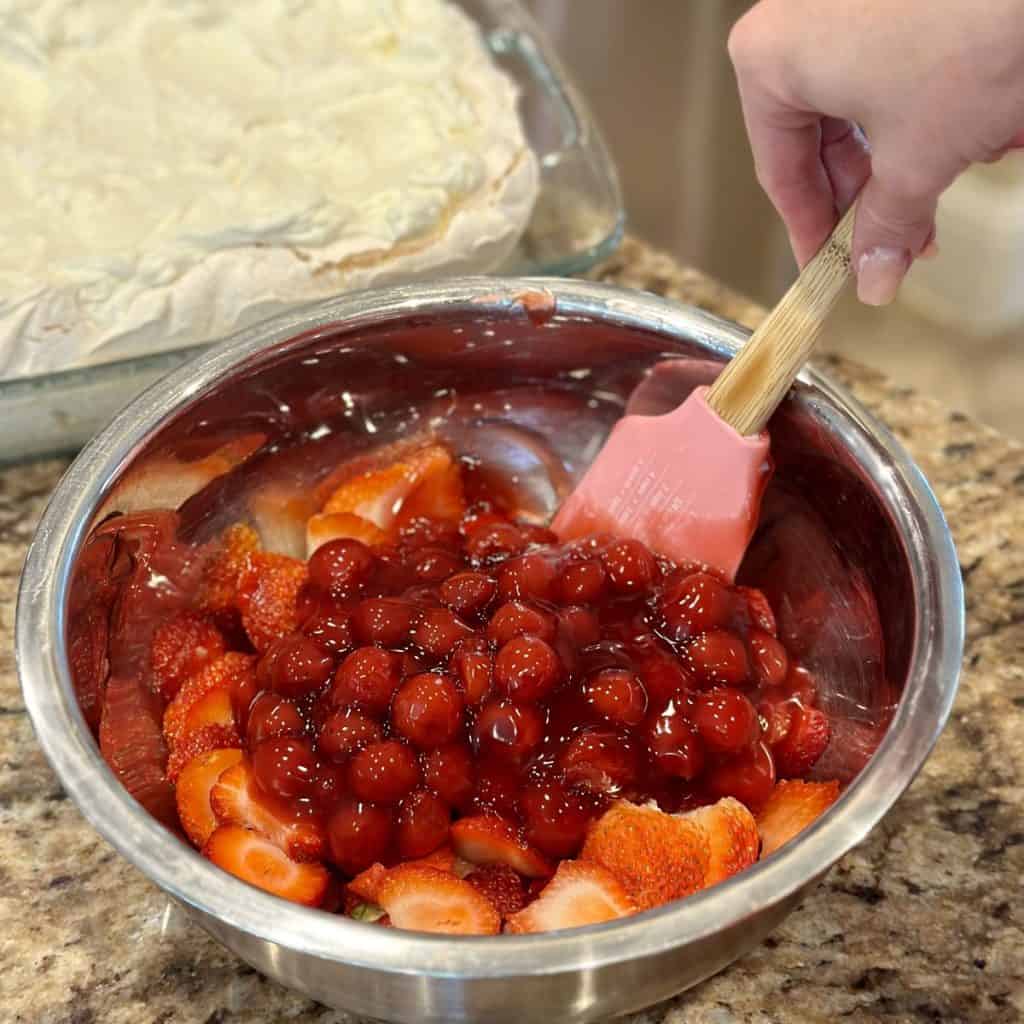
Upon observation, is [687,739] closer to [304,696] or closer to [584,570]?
[584,570]

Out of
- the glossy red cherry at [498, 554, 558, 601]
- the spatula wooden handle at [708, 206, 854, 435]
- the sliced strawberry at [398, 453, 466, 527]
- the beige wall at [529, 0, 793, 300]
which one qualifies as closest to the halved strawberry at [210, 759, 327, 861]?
the glossy red cherry at [498, 554, 558, 601]

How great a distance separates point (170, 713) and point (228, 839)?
5.9 inches

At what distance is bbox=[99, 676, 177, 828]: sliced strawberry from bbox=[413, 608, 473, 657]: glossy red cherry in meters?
0.20

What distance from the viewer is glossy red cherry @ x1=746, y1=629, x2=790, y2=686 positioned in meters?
0.93

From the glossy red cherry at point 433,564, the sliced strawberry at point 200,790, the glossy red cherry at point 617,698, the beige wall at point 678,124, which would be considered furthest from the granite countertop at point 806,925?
the beige wall at point 678,124

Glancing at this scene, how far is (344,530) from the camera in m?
1.05

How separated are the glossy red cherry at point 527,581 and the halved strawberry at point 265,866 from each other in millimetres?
232

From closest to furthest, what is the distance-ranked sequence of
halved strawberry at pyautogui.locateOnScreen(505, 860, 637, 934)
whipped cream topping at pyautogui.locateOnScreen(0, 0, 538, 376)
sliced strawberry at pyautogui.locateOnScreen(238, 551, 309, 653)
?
halved strawberry at pyautogui.locateOnScreen(505, 860, 637, 934) < sliced strawberry at pyautogui.locateOnScreen(238, 551, 309, 653) < whipped cream topping at pyautogui.locateOnScreen(0, 0, 538, 376)

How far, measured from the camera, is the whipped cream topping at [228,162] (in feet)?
3.92

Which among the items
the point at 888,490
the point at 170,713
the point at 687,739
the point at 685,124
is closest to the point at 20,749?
the point at 170,713

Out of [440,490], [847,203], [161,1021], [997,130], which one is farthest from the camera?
[440,490]

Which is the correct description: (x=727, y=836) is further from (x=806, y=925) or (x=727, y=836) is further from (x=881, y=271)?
(x=881, y=271)

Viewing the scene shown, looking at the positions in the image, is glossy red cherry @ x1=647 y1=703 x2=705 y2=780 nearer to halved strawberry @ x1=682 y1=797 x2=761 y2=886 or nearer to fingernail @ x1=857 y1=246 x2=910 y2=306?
halved strawberry @ x1=682 y1=797 x2=761 y2=886

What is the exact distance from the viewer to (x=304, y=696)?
0.87 m
